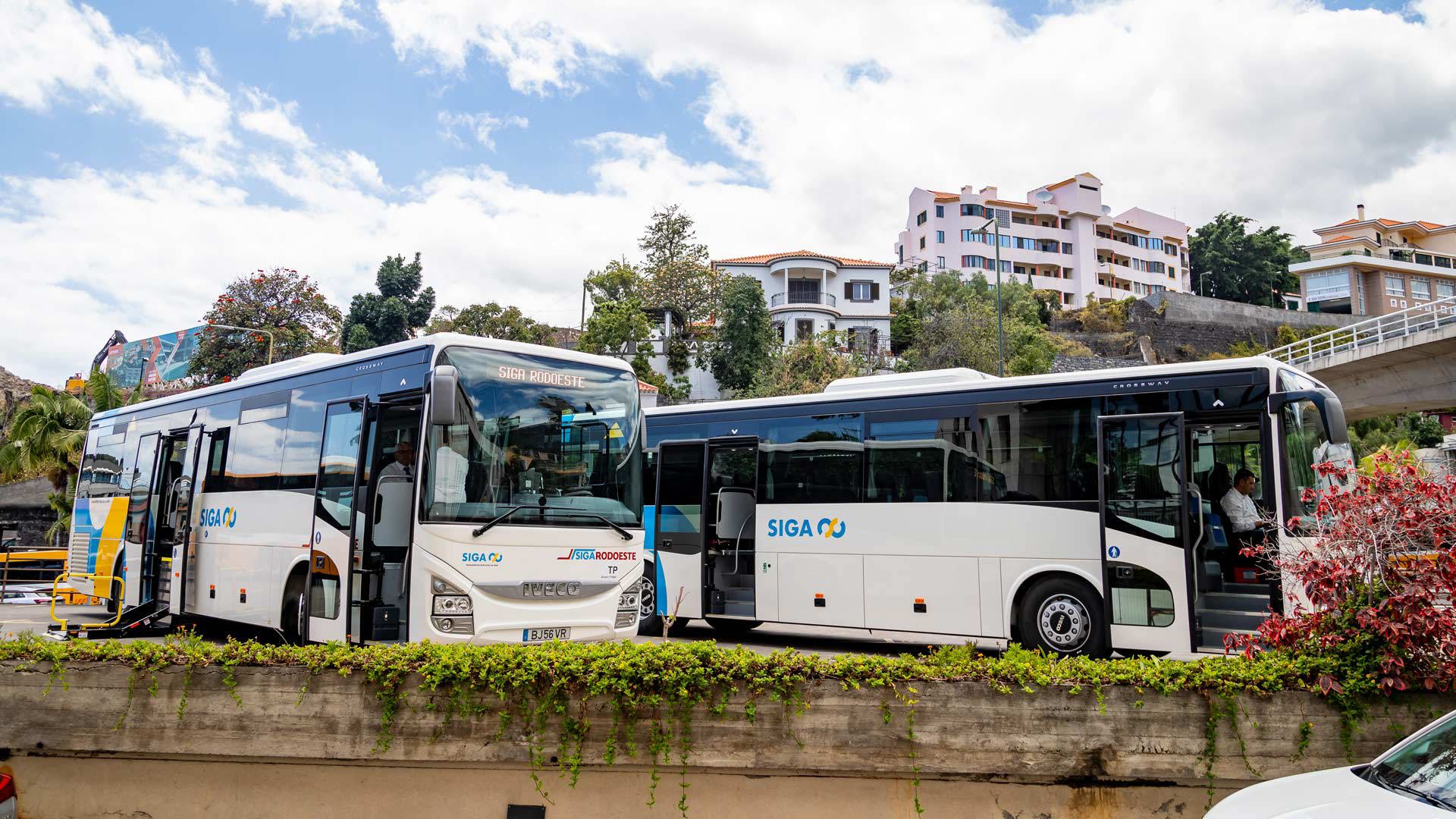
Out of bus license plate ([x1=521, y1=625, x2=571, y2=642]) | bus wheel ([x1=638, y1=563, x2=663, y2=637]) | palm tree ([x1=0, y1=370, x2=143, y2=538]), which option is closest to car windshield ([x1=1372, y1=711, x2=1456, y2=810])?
bus license plate ([x1=521, y1=625, x2=571, y2=642])

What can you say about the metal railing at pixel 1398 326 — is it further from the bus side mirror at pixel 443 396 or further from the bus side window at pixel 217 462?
the bus side window at pixel 217 462

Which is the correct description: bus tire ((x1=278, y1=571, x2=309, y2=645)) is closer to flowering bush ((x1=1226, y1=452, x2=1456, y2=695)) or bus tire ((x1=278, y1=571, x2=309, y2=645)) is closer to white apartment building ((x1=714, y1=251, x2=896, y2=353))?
flowering bush ((x1=1226, y1=452, x2=1456, y2=695))

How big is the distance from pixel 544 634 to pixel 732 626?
18.4ft

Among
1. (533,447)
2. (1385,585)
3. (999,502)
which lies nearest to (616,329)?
(999,502)

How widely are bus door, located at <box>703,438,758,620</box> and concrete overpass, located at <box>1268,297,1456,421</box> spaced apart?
913 inches

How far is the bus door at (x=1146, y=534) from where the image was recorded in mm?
10133

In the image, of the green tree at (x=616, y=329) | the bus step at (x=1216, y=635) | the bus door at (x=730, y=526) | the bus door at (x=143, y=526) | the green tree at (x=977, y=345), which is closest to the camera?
the bus step at (x=1216, y=635)

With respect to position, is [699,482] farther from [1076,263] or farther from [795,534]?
[1076,263]

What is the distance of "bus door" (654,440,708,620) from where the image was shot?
13922 millimetres

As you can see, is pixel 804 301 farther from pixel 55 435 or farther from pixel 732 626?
pixel 732 626

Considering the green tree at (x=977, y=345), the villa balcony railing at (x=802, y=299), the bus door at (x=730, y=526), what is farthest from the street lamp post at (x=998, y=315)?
the bus door at (x=730, y=526)

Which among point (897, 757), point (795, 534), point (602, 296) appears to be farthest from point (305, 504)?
point (602, 296)

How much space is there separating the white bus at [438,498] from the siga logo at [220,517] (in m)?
0.07

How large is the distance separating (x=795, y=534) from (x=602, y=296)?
175ft
